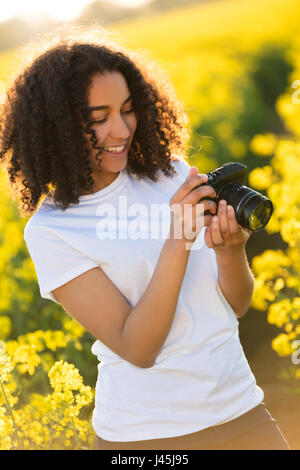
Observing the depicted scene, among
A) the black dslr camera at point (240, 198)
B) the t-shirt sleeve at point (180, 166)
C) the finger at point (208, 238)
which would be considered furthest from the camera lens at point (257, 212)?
the t-shirt sleeve at point (180, 166)

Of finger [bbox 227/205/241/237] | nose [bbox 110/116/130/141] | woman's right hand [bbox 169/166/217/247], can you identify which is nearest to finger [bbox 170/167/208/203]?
woman's right hand [bbox 169/166/217/247]

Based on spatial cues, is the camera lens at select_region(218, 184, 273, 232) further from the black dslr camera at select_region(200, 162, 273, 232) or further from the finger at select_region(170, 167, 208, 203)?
the finger at select_region(170, 167, 208, 203)

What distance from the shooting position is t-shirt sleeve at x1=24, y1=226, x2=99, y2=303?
150 centimetres

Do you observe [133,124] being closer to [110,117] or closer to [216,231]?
[110,117]

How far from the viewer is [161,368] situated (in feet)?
4.98

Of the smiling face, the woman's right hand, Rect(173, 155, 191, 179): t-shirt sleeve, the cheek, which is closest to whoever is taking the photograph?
the woman's right hand

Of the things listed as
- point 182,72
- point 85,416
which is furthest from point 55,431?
point 182,72

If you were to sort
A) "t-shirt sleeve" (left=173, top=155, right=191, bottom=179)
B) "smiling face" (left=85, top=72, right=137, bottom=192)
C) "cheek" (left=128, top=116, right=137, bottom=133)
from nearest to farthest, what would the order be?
"smiling face" (left=85, top=72, right=137, bottom=192)
"cheek" (left=128, top=116, right=137, bottom=133)
"t-shirt sleeve" (left=173, top=155, right=191, bottom=179)

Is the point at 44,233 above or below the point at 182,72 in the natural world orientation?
below

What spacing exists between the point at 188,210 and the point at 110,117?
329mm

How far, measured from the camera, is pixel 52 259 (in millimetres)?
1525

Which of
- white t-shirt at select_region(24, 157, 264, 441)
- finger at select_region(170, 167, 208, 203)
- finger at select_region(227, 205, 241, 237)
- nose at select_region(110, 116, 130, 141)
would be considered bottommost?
white t-shirt at select_region(24, 157, 264, 441)
